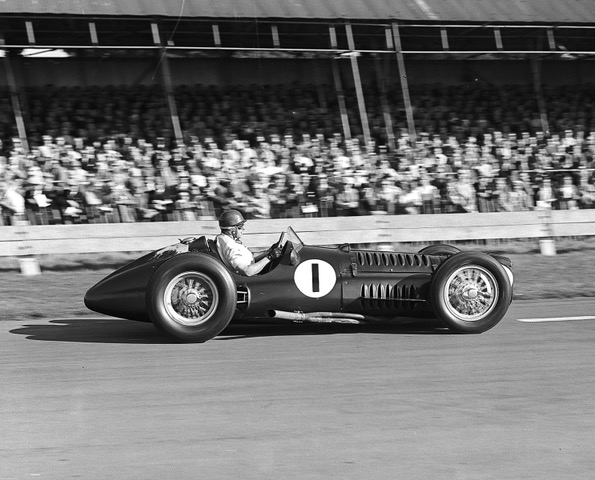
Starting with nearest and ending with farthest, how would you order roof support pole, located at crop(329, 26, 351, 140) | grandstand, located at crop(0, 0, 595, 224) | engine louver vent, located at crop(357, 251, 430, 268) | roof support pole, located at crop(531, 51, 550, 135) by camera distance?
engine louver vent, located at crop(357, 251, 430, 268)
grandstand, located at crop(0, 0, 595, 224)
roof support pole, located at crop(329, 26, 351, 140)
roof support pole, located at crop(531, 51, 550, 135)

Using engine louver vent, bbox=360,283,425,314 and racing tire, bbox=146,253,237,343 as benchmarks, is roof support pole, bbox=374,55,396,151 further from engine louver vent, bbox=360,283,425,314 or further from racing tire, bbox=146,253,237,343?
racing tire, bbox=146,253,237,343

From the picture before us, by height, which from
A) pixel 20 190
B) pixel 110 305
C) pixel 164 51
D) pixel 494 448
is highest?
pixel 164 51

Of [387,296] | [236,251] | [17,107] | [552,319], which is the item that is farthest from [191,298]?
[17,107]

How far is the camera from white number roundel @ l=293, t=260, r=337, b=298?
780cm

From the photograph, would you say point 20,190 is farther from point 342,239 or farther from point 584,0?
point 584,0

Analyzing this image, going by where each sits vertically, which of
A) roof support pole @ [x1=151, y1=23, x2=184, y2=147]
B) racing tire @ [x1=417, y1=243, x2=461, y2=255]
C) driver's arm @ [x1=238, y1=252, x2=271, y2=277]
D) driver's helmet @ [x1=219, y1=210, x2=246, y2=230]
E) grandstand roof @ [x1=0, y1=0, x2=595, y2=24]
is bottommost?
racing tire @ [x1=417, y1=243, x2=461, y2=255]

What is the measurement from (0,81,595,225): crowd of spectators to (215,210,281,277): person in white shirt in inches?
251

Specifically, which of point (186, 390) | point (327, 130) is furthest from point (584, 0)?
point (186, 390)

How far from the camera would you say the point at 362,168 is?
16297 mm

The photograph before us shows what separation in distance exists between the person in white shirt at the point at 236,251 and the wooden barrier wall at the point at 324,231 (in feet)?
16.6

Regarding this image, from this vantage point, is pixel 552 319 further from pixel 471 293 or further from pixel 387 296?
pixel 387 296

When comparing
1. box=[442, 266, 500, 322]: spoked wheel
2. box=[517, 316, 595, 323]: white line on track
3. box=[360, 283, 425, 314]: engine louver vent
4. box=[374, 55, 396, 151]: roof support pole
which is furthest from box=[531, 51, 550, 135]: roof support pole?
box=[360, 283, 425, 314]: engine louver vent

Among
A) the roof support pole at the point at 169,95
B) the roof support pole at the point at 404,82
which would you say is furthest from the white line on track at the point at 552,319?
the roof support pole at the point at 404,82

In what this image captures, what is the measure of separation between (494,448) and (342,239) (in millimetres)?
8859
